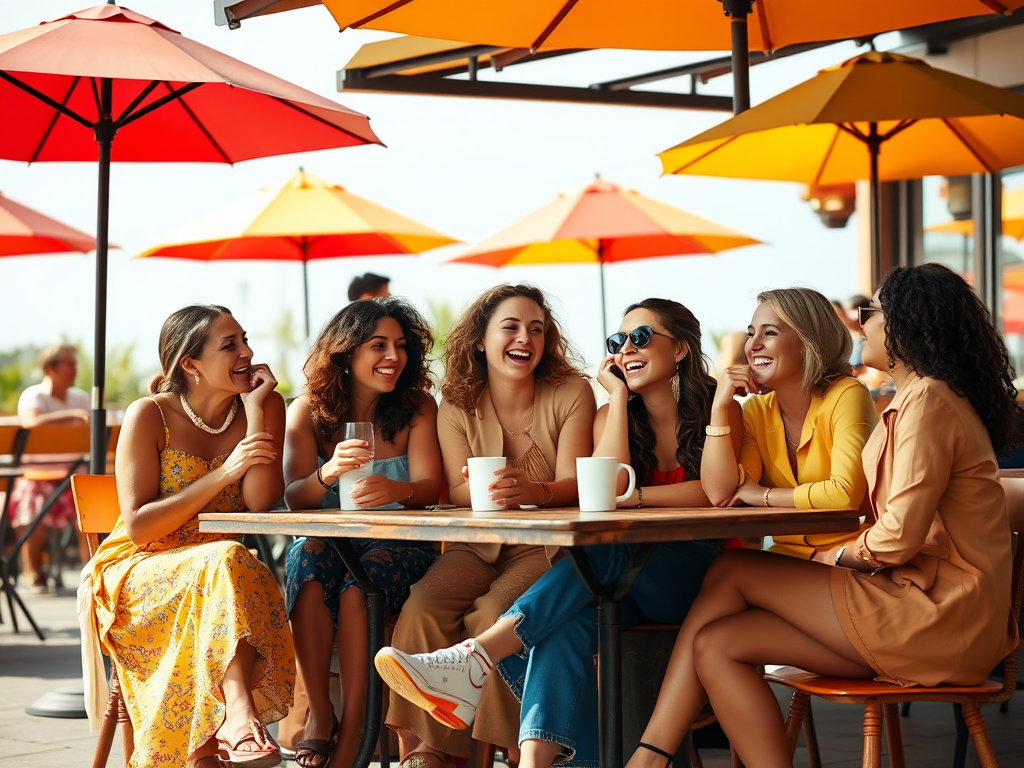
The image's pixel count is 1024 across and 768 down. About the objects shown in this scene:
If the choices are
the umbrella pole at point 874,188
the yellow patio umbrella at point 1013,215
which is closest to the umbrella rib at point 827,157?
the umbrella pole at point 874,188

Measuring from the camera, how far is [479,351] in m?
3.77

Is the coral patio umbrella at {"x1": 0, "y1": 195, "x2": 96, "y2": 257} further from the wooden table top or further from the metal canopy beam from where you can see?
the wooden table top

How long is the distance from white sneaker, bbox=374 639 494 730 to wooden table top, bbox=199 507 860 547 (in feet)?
0.92

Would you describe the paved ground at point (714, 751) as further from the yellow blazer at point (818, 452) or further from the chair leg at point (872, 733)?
the chair leg at point (872, 733)

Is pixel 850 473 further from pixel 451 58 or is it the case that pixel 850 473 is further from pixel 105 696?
pixel 451 58

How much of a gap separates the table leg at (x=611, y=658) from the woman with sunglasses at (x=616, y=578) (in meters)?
0.16

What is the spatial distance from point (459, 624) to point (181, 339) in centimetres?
118

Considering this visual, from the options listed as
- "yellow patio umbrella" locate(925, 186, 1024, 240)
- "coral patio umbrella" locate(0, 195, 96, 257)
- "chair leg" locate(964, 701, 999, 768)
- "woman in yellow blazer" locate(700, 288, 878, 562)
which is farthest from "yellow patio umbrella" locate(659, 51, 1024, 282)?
"coral patio umbrella" locate(0, 195, 96, 257)

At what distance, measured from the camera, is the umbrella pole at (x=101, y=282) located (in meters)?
4.78

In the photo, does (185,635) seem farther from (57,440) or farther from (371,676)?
(57,440)

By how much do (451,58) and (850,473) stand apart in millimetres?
3816

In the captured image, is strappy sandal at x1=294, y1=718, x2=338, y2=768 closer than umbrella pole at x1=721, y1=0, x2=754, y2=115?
Yes

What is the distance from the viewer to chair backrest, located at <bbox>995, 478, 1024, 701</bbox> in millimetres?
2773

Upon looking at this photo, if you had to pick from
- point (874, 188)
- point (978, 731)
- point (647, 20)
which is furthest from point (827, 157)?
point (978, 731)
